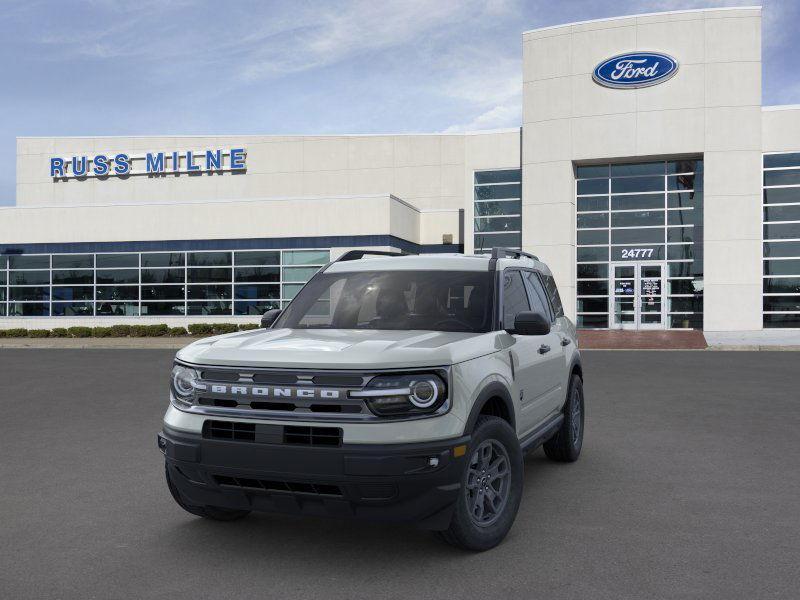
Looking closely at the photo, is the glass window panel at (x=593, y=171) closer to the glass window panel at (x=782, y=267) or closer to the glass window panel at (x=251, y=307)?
the glass window panel at (x=782, y=267)

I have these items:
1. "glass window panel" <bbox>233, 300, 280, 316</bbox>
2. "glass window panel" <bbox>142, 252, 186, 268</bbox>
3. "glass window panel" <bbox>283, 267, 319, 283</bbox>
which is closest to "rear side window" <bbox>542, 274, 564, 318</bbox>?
"glass window panel" <bbox>283, 267, 319, 283</bbox>

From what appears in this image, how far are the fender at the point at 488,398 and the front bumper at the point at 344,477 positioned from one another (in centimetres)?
14

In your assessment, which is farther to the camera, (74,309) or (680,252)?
(74,309)

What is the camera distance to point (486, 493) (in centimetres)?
495

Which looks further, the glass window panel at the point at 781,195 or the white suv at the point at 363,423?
the glass window panel at the point at 781,195

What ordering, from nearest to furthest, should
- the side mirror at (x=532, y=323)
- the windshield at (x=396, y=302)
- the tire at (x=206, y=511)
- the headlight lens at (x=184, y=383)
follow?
the headlight lens at (x=184, y=383)
the tire at (x=206, y=511)
the side mirror at (x=532, y=323)
the windshield at (x=396, y=302)

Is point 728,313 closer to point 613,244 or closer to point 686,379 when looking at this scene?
point 613,244

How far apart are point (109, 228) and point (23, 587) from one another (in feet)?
112

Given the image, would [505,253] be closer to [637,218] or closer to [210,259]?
[637,218]

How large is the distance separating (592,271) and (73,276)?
79.3 feet

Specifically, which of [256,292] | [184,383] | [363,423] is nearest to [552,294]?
[363,423]

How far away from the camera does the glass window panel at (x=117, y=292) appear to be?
1430 inches

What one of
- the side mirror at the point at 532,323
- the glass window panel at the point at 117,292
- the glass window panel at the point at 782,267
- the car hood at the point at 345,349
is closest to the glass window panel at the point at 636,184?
the glass window panel at the point at 782,267

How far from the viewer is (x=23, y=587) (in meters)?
4.29
